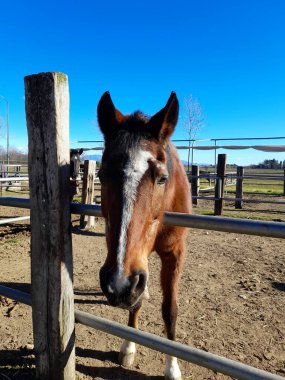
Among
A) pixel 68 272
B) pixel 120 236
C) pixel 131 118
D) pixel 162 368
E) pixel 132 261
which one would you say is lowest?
pixel 162 368

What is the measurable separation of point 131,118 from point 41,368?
1.90 metres

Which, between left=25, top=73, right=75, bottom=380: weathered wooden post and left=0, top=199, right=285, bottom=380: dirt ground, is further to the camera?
left=0, top=199, right=285, bottom=380: dirt ground

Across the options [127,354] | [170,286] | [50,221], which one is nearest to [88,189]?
[170,286]

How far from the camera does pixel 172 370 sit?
253 centimetres

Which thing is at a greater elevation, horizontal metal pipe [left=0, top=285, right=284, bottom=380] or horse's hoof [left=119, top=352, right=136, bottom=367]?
horizontal metal pipe [left=0, top=285, right=284, bottom=380]

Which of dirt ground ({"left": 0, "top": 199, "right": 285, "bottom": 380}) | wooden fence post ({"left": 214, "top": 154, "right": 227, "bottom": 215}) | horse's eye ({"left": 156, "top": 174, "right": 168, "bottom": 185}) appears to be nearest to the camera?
horse's eye ({"left": 156, "top": 174, "right": 168, "bottom": 185})

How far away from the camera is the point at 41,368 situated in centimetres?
221

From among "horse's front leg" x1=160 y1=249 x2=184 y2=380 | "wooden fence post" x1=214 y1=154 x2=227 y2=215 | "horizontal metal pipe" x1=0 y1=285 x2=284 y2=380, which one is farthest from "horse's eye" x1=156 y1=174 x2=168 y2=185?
"wooden fence post" x1=214 y1=154 x2=227 y2=215

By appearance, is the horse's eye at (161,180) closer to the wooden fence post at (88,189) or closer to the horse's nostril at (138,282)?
the horse's nostril at (138,282)

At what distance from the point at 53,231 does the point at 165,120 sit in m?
1.04

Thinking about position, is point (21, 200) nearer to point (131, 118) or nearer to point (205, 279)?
point (131, 118)

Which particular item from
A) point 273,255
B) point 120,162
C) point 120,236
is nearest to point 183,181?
point 120,162

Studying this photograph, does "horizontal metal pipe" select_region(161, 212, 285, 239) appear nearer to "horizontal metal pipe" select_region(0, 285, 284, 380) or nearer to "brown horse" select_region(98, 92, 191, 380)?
"brown horse" select_region(98, 92, 191, 380)

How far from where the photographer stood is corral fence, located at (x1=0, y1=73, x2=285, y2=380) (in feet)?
6.28
